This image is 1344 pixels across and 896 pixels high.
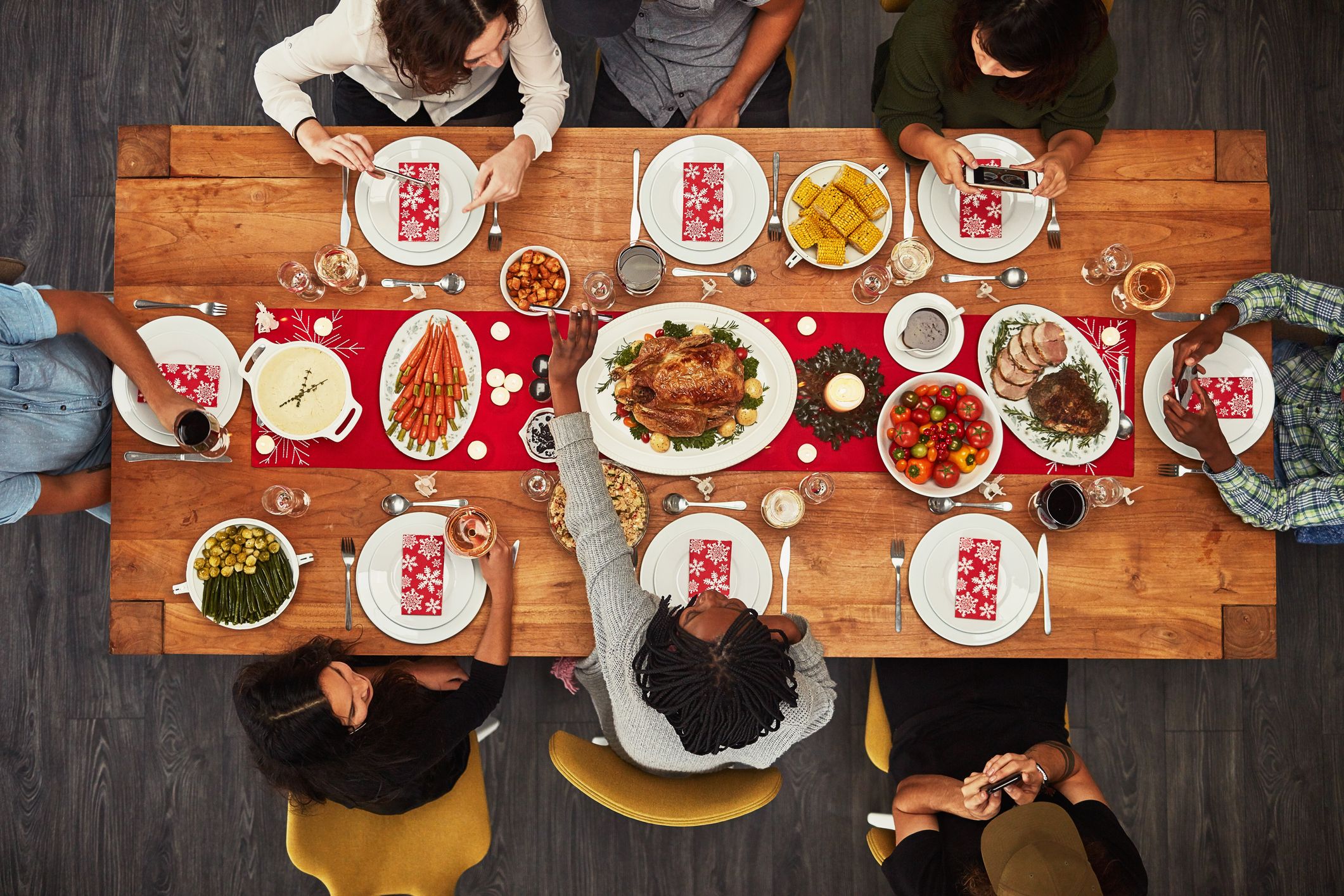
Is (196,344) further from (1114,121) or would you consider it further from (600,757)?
(1114,121)

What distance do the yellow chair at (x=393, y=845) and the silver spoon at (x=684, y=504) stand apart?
48.0 inches

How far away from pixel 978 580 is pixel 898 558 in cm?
24

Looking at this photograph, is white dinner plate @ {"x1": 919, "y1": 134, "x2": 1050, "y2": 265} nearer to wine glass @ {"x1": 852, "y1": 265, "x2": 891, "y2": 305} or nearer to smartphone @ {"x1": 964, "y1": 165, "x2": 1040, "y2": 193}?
smartphone @ {"x1": 964, "y1": 165, "x2": 1040, "y2": 193}

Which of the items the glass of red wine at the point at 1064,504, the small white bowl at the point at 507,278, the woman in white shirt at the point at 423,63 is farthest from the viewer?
the small white bowl at the point at 507,278

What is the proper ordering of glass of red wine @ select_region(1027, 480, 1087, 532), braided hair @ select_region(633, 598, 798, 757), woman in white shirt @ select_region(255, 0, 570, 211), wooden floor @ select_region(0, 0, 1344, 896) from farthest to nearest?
wooden floor @ select_region(0, 0, 1344, 896), glass of red wine @ select_region(1027, 480, 1087, 532), woman in white shirt @ select_region(255, 0, 570, 211), braided hair @ select_region(633, 598, 798, 757)

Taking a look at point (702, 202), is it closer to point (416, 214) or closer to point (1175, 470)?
point (416, 214)

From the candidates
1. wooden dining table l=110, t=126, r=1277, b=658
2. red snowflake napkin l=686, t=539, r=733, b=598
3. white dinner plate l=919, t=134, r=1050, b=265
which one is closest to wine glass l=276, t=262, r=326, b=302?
wooden dining table l=110, t=126, r=1277, b=658

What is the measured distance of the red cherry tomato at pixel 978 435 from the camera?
2125mm

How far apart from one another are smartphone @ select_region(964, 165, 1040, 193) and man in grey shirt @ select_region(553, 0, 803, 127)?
914mm

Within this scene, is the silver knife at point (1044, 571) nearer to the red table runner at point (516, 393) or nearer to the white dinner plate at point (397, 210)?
the red table runner at point (516, 393)

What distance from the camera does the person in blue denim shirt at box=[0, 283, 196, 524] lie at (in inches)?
84.0

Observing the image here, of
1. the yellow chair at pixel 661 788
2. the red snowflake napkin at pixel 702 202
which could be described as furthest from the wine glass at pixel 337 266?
the yellow chair at pixel 661 788

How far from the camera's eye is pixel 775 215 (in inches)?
89.4

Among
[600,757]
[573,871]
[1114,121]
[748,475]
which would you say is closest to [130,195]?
[748,475]
